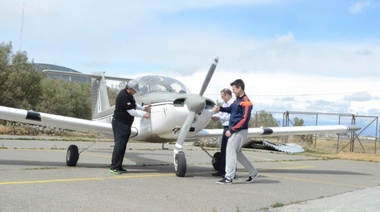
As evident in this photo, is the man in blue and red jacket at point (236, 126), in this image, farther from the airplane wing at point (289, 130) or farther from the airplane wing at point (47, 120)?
the airplane wing at point (289, 130)

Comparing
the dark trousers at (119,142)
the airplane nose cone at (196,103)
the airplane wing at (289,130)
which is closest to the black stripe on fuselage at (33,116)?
the dark trousers at (119,142)

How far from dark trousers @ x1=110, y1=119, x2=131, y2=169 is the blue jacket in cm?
231

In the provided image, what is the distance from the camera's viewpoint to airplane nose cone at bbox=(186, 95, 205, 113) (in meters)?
8.36

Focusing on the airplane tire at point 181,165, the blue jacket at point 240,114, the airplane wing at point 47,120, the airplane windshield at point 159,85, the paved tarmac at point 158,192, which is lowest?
the paved tarmac at point 158,192

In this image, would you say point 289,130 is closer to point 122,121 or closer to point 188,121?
point 188,121

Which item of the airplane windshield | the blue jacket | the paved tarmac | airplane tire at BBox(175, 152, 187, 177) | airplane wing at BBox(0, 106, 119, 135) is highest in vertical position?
the airplane windshield

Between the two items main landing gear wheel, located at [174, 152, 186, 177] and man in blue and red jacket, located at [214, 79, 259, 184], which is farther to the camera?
main landing gear wheel, located at [174, 152, 186, 177]

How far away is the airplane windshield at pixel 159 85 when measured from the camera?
9797mm

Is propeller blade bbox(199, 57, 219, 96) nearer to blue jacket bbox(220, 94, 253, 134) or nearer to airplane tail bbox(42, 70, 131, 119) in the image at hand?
blue jacket bbox(220, 94, 253, 134)

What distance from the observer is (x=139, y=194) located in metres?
6.47

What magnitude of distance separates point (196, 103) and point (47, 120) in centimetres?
394

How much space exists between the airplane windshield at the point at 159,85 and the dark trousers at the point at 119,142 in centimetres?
125

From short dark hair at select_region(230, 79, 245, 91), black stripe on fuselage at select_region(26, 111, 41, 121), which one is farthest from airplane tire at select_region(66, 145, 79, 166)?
short dark hair at select_region(230, 79, 245, 91)

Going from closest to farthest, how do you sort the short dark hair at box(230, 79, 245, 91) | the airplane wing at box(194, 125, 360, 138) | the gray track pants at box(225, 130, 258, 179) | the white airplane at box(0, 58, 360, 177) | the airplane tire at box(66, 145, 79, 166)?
A: the gray track pants at box(225, 130, 258, 179) < the short dark hair at box(230, 79, 245, 91) < the white airplane at box(0, 58, 360, 177) < the airplane tire at box(66, 145, 79, 166) < the airplane wing at box(194, 125, 360, 138)
